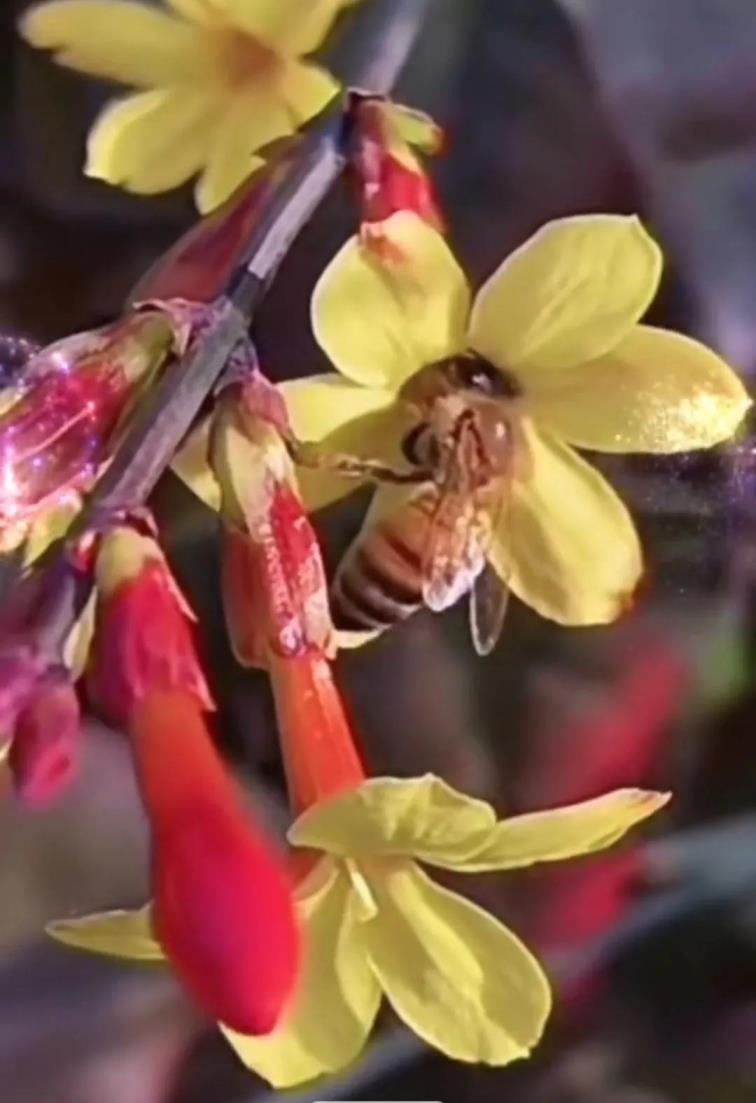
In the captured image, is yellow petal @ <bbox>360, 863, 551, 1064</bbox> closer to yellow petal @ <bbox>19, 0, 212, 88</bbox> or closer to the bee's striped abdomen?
the bee's striped abdomen

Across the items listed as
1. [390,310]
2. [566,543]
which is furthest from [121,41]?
[566,543]

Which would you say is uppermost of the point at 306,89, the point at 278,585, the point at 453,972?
the point at 306,89

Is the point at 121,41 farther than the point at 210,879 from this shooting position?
Yes

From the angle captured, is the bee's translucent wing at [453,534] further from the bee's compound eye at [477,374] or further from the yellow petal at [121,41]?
the yellow petal at [121,41]

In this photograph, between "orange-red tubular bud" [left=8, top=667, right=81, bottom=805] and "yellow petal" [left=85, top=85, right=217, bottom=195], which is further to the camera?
"yellow petal" [left=85, top=85, right=217, bottom=195]

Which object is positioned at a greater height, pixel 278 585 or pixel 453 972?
pixel 278 585

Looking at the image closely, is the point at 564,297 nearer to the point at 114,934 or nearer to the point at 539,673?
the point at 539,673

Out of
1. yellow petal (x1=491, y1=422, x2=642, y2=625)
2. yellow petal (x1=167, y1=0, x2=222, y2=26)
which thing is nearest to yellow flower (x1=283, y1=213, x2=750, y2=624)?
yellow petal (x1=491, y1=422, x2=642, y2=625)
